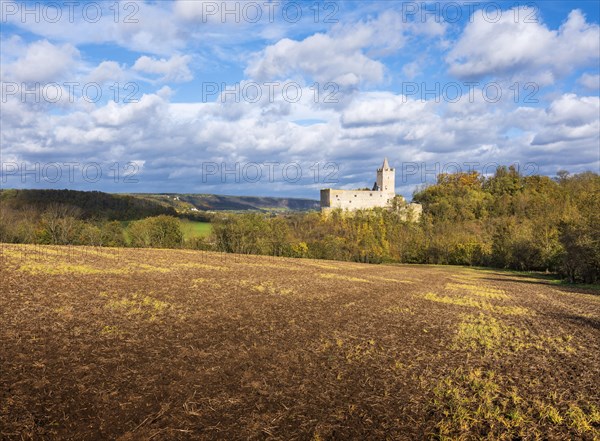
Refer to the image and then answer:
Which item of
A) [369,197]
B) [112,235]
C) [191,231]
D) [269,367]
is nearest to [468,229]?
[369,197]

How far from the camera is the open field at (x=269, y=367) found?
8531mm

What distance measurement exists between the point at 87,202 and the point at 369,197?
87705 mm

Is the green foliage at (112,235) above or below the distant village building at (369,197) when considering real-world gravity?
below

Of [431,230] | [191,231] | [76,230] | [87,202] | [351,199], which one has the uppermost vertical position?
[351,199]

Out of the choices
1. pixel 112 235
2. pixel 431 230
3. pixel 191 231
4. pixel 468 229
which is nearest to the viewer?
pixel 112 235

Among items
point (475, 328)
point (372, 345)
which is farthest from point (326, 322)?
point (475, 328)

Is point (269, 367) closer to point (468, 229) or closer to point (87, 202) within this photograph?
point (468, 229)

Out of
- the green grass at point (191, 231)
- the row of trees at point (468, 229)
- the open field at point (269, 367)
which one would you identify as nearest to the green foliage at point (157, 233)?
the green grass at point (191, 231)

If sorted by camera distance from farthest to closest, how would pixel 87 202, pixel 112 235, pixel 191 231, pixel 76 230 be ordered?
pixel 87 202
pixel 191 231
pixel 112 235
pixel 76 230

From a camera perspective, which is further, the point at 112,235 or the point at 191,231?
the point at 191,231

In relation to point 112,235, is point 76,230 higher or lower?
higher

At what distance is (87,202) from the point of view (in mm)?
113375

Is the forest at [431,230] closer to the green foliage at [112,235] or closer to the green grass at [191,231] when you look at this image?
the green foliage at [112,235]

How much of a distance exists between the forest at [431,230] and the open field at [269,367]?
48.4 metres
